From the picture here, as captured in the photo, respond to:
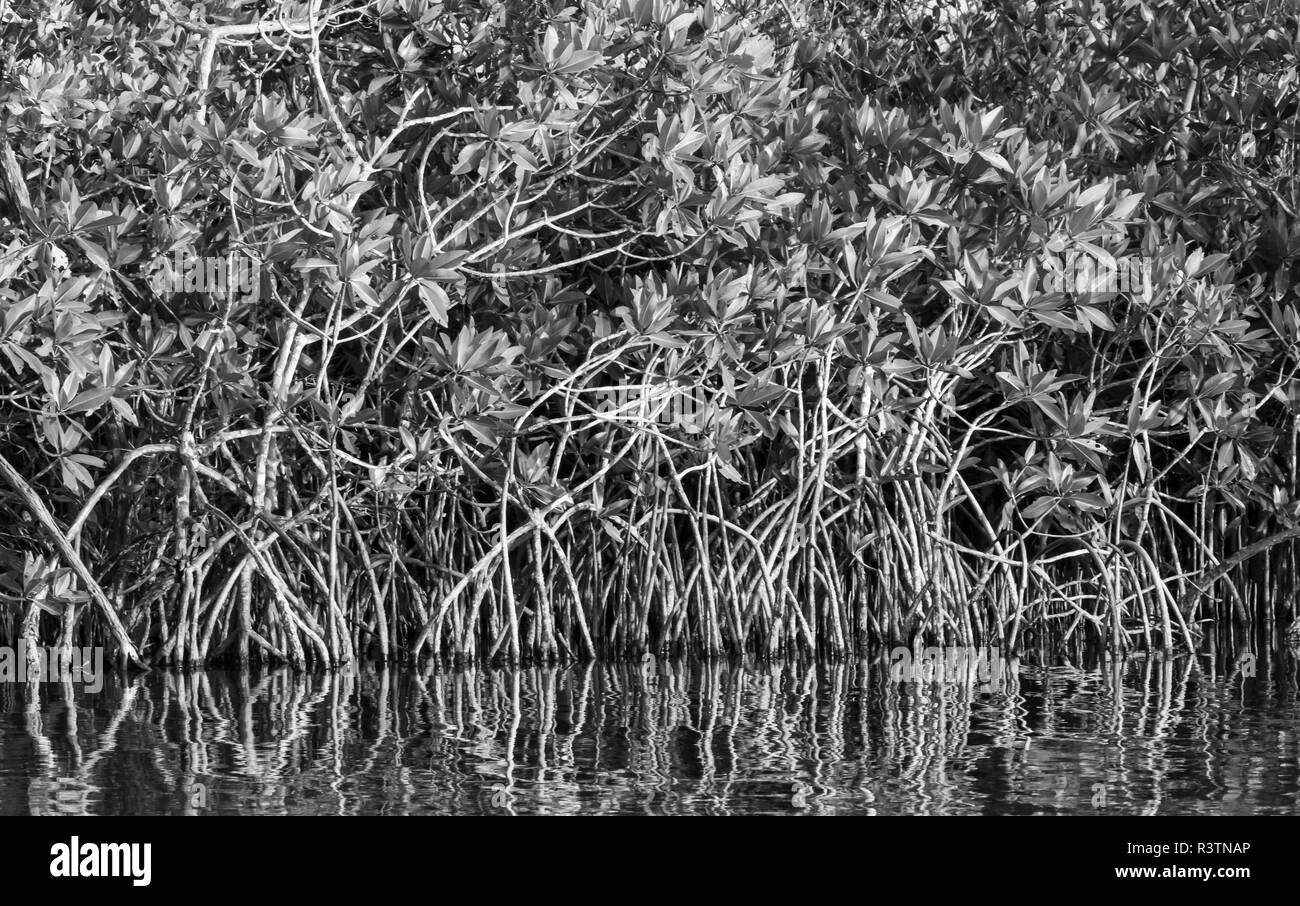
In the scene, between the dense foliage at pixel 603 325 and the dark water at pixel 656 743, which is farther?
the dense foliage at pixel 603 325

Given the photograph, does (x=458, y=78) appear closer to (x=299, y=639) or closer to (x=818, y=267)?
(x=818, y=267)

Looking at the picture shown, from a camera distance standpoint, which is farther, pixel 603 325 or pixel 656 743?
pixel 603 325

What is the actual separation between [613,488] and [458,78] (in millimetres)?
1889

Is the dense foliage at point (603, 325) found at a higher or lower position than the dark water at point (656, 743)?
higher

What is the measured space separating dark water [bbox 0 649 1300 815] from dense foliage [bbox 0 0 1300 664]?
61 cm

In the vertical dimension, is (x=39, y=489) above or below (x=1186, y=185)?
below

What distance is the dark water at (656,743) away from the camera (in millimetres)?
3689

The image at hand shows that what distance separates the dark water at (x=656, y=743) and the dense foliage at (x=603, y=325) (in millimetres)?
610

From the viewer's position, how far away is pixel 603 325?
19.3 ft

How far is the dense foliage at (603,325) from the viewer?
5465 mm

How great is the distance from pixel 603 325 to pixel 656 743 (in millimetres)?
1949

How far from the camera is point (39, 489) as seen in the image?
6.34m
